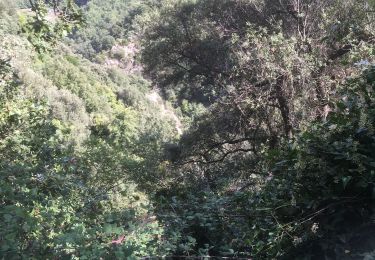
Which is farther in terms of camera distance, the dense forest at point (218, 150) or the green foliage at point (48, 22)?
the green foliage at point (48, 22)

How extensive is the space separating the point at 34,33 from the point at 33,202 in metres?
1.81

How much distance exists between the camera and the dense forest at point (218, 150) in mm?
2582

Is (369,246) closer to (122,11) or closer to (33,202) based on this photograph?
(33,202)

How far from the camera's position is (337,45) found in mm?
8883

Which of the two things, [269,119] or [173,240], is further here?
[269,119]

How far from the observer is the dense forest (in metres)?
2.58

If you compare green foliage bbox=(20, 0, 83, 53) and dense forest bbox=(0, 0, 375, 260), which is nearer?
dense forest bbox=(0, 0, 375, 260)

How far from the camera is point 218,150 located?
1185 centimetres

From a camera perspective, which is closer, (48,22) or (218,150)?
(48,22)

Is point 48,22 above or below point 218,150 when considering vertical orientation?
below

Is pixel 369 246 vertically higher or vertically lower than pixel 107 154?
lower

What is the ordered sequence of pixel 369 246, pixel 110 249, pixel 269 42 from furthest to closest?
1. pixel 269 42
2. pixel 110 249
3. pixel 369 246

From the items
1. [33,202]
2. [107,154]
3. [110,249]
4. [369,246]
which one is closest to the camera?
[369,246]

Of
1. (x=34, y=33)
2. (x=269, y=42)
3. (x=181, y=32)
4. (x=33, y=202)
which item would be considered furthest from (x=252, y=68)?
(x=33, y=202)
